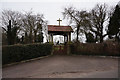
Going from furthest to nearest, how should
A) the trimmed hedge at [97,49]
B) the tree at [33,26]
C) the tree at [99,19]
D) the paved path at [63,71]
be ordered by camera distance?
the tree at [99,19]
the tree at [33,26]
the trimmed hedge at [97,49]
the paved path at [63,71]

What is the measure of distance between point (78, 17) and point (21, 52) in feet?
39.2

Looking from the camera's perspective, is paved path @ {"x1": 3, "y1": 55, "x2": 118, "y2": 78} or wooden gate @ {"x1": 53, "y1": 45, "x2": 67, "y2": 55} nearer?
paved path @ {"x1": 3, "y1": 55, "x2": 118, "y2": 78}

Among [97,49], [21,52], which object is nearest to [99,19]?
[97,49]

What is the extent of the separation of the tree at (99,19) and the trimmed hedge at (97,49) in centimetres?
929

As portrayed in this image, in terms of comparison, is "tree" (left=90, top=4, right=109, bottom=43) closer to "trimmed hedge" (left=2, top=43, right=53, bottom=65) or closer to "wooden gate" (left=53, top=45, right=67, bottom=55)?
"wooden gate" (left=53, top=45, right=67, bottom=55)

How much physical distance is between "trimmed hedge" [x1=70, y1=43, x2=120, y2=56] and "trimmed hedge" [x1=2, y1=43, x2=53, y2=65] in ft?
13.8

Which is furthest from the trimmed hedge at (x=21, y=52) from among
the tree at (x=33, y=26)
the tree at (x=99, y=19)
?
the tree at (x=99, y=19)

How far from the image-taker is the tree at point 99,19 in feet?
70.1

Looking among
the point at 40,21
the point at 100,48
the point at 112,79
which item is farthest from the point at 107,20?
the point at 112,79

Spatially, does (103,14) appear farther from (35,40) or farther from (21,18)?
→ (21,18)

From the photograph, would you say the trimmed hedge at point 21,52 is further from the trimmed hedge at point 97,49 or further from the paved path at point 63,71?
the trimmed hedge at point 97,49

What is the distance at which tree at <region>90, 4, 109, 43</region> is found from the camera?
70.1ft

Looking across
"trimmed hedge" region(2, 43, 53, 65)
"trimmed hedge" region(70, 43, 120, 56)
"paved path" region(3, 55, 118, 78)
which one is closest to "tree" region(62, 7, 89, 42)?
"trimmed hedge" region(70, 43, 120, 56)

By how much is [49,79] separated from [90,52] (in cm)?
931
